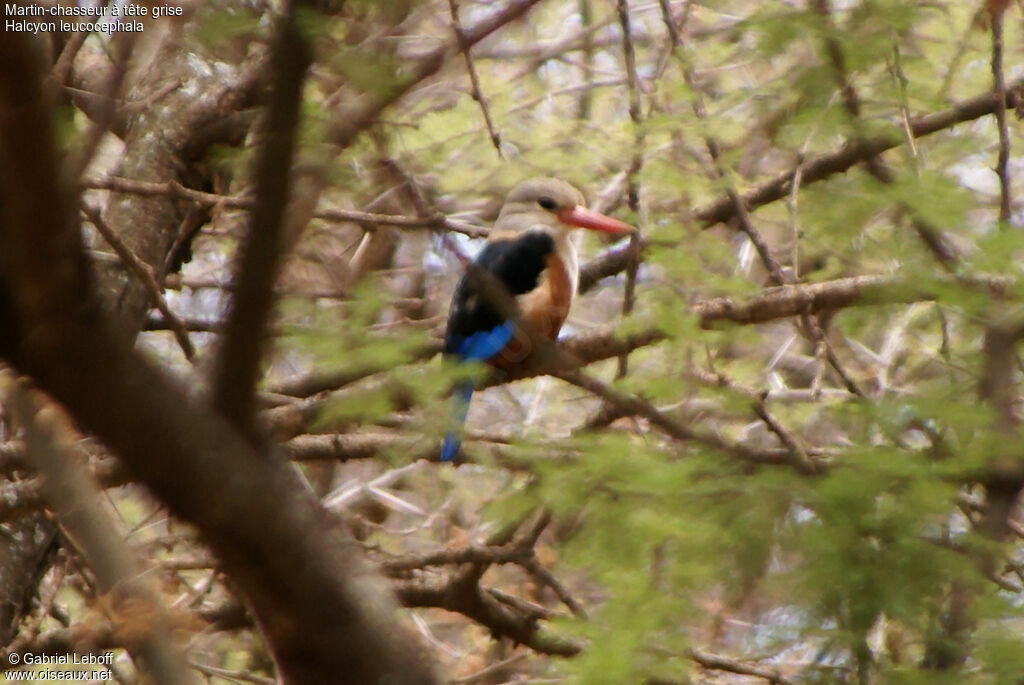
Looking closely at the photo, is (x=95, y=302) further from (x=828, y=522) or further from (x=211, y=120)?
(x=211, y=120)

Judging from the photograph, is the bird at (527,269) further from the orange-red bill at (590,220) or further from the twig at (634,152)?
the twig at (634,152)

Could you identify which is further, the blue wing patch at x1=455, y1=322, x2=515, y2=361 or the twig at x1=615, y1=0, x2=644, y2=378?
the blue wing patch at x1=455, y1=322, x2=515, y2=361

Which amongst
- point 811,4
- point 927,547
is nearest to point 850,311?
point 811,4

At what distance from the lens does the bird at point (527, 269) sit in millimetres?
3742

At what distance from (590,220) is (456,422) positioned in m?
2.09

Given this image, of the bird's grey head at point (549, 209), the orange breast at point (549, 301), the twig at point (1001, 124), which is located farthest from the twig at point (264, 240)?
the bird's grey head at point (549, 209)

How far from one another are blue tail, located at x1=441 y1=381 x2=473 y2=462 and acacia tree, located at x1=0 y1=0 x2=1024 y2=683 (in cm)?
6

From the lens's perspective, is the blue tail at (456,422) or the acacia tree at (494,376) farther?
the blue tail at (456,422)

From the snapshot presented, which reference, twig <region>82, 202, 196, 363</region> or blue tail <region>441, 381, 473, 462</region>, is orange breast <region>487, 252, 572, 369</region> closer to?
blue tail <region>441, 381, 473, 462</region>

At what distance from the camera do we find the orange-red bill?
4.11 m

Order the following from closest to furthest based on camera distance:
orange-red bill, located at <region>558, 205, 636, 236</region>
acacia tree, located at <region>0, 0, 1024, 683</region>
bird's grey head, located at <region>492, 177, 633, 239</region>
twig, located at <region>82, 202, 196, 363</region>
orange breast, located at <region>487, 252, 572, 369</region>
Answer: acacia tree, located at <region>0, 0, 1024, 683</region> < twig, located at <region>82, 202, 196, 363</region> < orange breast, located at <region>487, 252, 572, 369</region> < orange-red bill, located at <region>558, 205, 636, 236</region> < bird's grey head, located at <region>492, 177, 633, 239</region>

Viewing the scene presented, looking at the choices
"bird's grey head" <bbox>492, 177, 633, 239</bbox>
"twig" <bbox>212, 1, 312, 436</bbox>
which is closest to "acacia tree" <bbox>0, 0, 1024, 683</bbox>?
"twig" <bbox>212, 1, 312, 436</bbox>

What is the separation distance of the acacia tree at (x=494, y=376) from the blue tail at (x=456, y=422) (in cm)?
6

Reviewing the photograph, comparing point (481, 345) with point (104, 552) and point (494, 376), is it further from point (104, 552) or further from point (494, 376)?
point (104, 552)
